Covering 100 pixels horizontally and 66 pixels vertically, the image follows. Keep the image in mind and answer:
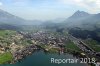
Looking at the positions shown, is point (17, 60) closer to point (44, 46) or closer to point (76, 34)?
point (44, 46)

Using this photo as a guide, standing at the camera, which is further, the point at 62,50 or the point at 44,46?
the point at 44,46

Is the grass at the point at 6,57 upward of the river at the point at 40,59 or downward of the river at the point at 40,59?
upward

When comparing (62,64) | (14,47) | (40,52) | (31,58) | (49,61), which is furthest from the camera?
(14,47)

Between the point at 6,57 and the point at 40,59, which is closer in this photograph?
the point at 40,59

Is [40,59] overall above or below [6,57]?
below

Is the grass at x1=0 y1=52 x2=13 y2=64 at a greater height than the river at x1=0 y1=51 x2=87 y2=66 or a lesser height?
greater

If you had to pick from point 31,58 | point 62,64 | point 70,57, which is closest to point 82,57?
point 70,57

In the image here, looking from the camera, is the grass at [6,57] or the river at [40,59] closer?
the river at [40,59]

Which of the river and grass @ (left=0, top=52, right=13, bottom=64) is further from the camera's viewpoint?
grass @ (left=0, top=52, right=13, bottom=64)
